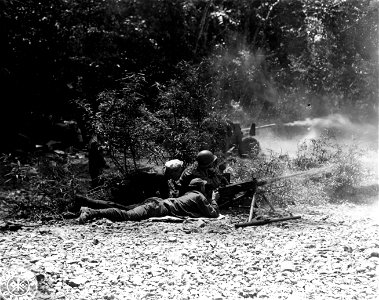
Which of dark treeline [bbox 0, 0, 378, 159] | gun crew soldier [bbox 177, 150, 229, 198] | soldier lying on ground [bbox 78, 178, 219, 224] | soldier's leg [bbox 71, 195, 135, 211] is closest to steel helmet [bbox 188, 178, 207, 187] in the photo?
soldier lying on ground [bbox 78, 178, 219, 224]

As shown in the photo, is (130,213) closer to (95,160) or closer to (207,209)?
(207,209)

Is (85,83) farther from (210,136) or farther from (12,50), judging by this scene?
(210,136)

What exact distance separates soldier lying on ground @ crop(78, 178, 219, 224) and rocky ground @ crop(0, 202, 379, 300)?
22 centimetres

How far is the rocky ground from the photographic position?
4418 millimetres

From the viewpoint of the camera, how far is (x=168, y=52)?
14.1m

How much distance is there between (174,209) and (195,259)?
2.13m

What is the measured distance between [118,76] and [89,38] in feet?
3.81

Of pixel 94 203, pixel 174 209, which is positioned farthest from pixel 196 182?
pixel 94 203

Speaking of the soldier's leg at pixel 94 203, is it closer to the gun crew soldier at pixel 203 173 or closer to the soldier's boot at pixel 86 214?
the soldier's boot at pixel 86 214

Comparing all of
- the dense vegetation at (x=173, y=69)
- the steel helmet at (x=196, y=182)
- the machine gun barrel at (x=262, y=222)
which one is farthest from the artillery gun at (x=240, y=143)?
the machine gun barrel at (x=262, y=222)

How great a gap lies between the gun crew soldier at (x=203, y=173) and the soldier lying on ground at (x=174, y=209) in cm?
16

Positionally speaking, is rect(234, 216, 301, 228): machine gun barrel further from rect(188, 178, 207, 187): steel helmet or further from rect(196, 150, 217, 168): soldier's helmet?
rect(196, 150, 217, 168): soldier's helmet

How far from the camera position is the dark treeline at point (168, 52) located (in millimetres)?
10688

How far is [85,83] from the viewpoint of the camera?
42.3 feet
